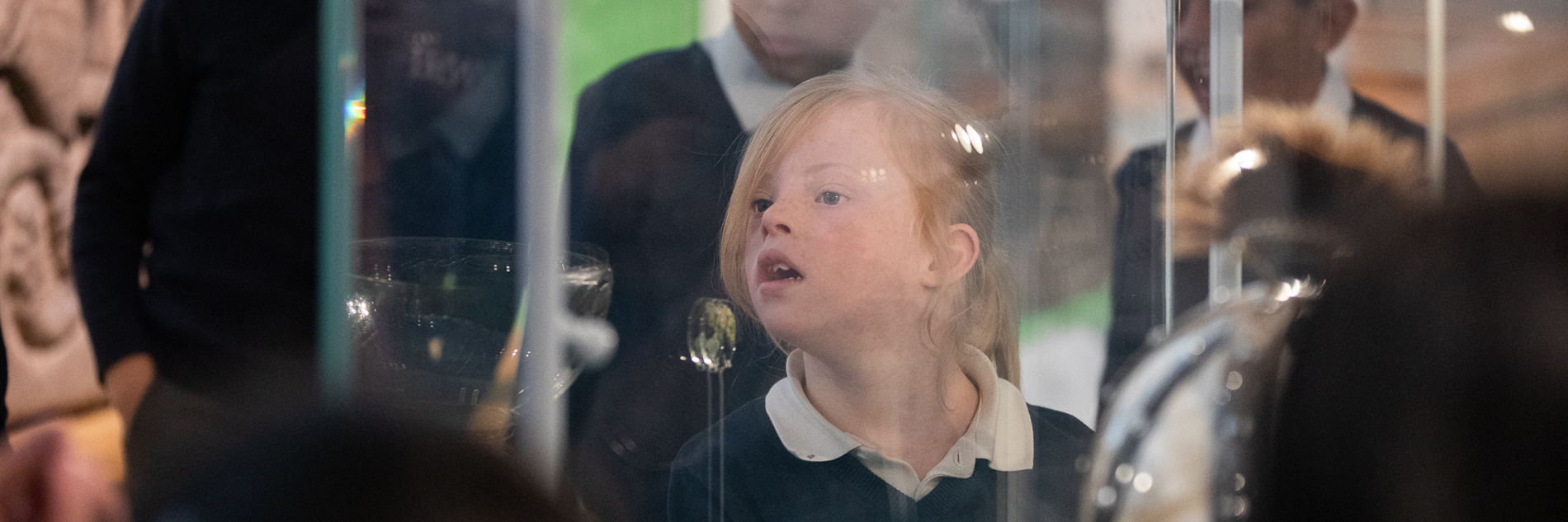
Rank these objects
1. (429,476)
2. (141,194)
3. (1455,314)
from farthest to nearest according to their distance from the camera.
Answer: (141,194) → (1455,314) → (429,476)

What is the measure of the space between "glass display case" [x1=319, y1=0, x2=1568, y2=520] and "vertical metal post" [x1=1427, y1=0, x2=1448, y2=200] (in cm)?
3

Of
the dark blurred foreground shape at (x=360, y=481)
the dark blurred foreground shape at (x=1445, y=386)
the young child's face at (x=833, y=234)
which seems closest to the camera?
the dark blurred foreground shape at (x=360, y=481)

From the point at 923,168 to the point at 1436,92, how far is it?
0.39 meters

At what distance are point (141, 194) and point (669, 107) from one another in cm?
39

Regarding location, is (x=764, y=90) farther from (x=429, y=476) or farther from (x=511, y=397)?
(x=429, y=476)

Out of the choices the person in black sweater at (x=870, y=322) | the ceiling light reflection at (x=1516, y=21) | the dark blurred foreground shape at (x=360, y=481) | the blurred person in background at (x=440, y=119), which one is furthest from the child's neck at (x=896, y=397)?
the ceiling light reflection at (x=1516, y=21)

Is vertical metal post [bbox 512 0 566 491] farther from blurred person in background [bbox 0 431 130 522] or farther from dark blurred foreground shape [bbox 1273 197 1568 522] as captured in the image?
Result: dark blurred foreground shape [bbox 1273 197 1568 522]

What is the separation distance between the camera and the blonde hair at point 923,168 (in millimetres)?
571

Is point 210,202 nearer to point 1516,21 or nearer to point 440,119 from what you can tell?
point 440,119

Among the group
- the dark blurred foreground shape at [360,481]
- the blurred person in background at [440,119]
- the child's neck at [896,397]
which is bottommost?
the child's neck at [896,397]

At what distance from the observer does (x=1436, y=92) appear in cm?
68

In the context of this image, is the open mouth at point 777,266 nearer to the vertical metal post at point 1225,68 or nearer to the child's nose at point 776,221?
the child's nose at point 776,221

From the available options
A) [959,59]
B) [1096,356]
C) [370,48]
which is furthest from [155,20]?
[1096,356]

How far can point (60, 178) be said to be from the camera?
25.5 inches
